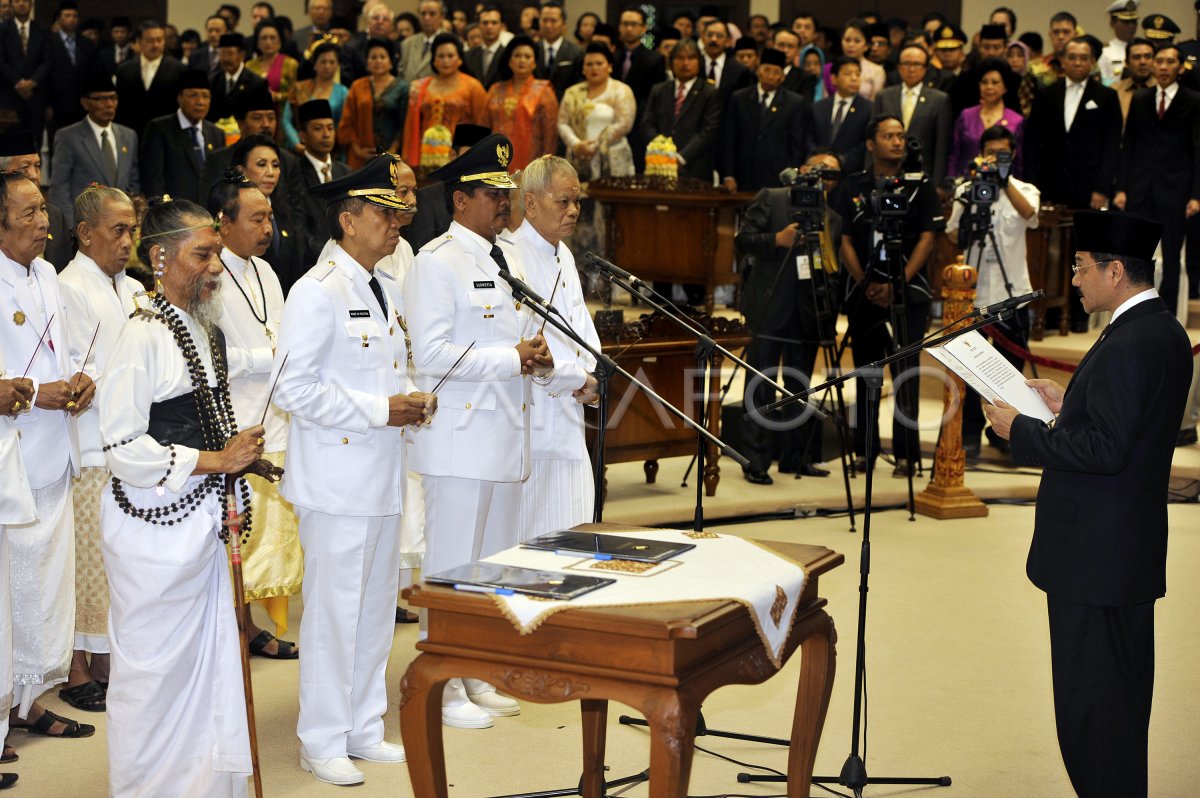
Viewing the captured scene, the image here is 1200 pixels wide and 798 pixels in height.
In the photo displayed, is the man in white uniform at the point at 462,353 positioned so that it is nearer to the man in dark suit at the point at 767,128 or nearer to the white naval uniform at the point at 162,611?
the white naval uniform at the point at 162,611

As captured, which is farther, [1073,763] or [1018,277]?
[1018,277]

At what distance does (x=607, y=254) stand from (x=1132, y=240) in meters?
7.17

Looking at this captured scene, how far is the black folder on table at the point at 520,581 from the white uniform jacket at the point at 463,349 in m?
1.29

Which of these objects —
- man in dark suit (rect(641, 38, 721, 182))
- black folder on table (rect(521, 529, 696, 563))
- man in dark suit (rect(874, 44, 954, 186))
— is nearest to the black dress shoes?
man in dark suit (rect(874, 44, 954, 186))

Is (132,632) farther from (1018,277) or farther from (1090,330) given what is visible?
(1090,330)

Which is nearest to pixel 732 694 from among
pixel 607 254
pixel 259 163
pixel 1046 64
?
A: pixel 259 163

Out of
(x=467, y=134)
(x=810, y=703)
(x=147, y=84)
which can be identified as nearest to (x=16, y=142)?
(x=467, y=134)

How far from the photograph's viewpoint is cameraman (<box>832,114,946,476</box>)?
24.7 feet

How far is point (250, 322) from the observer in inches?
185

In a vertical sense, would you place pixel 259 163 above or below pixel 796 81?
below

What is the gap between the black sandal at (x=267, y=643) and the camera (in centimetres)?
506

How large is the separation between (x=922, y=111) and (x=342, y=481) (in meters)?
6.78

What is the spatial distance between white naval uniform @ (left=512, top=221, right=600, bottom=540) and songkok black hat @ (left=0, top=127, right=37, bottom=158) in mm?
1777

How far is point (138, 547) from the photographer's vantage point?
11.2 ft
